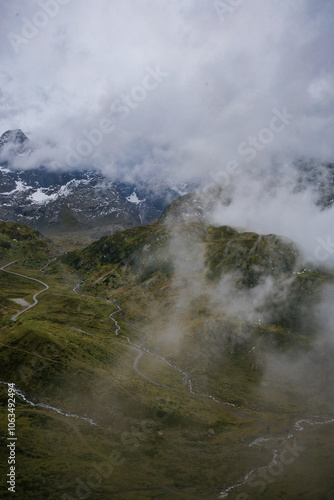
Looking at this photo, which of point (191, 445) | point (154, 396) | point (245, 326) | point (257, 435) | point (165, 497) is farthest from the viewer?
point (245, 326)

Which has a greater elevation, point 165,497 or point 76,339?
point 76,339

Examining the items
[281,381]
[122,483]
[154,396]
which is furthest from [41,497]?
[281,381]

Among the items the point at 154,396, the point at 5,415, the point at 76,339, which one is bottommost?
the point at 5,415

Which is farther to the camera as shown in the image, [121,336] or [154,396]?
[121,336]

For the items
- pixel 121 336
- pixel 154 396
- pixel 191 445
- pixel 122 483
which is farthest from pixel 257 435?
pixel 121 336

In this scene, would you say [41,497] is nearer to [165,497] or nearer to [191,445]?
[165,497]

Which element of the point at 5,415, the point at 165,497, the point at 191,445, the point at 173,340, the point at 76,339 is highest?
the point at 173,340

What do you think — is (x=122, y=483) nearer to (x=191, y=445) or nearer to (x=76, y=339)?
(x=191, y=445)

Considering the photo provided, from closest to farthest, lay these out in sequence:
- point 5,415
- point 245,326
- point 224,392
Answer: point 5,415 → point 224,392 → point 245,326

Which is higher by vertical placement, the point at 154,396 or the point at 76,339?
the point at 76,339
